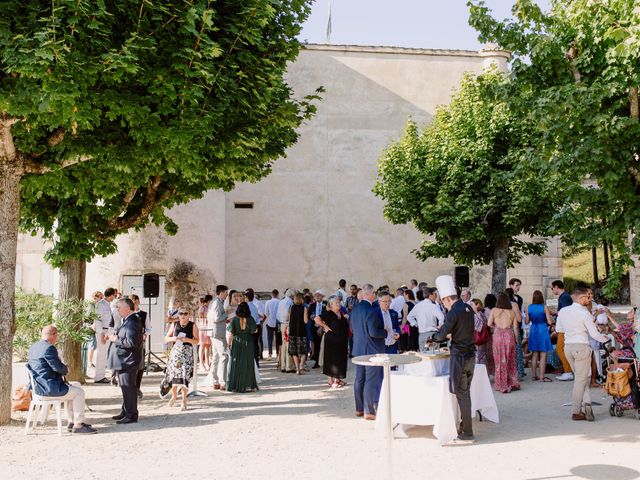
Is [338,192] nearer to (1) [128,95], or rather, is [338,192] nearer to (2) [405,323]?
(2) [405,323]

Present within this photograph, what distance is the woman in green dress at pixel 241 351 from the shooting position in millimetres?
12523

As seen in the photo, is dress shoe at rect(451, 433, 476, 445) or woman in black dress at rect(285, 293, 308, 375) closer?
dress shoe at rect(451, 433, 476, 445)

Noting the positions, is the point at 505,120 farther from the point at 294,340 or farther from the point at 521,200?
the point at 294,340

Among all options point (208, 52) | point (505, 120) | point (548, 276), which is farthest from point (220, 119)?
point (548, 276)

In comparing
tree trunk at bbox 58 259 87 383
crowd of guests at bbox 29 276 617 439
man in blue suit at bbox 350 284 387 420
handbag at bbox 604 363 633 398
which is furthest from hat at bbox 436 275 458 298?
tree trunk at bbox 58 259 87 383

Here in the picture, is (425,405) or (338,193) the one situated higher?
(338,193)

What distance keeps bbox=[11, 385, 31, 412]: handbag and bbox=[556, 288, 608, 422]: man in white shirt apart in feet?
28.1

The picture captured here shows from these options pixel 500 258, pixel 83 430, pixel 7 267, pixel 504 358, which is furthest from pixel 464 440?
pixel 500 258

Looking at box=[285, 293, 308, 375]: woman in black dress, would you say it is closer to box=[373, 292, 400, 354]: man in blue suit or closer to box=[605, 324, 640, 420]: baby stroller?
box=[373, 292, 400, 354]: man in blue suit

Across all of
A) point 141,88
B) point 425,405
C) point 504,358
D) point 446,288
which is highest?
point 141,88

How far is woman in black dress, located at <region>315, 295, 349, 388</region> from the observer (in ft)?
42.5

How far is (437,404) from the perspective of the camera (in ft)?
27.5

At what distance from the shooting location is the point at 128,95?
8844mm

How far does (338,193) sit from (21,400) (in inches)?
677
